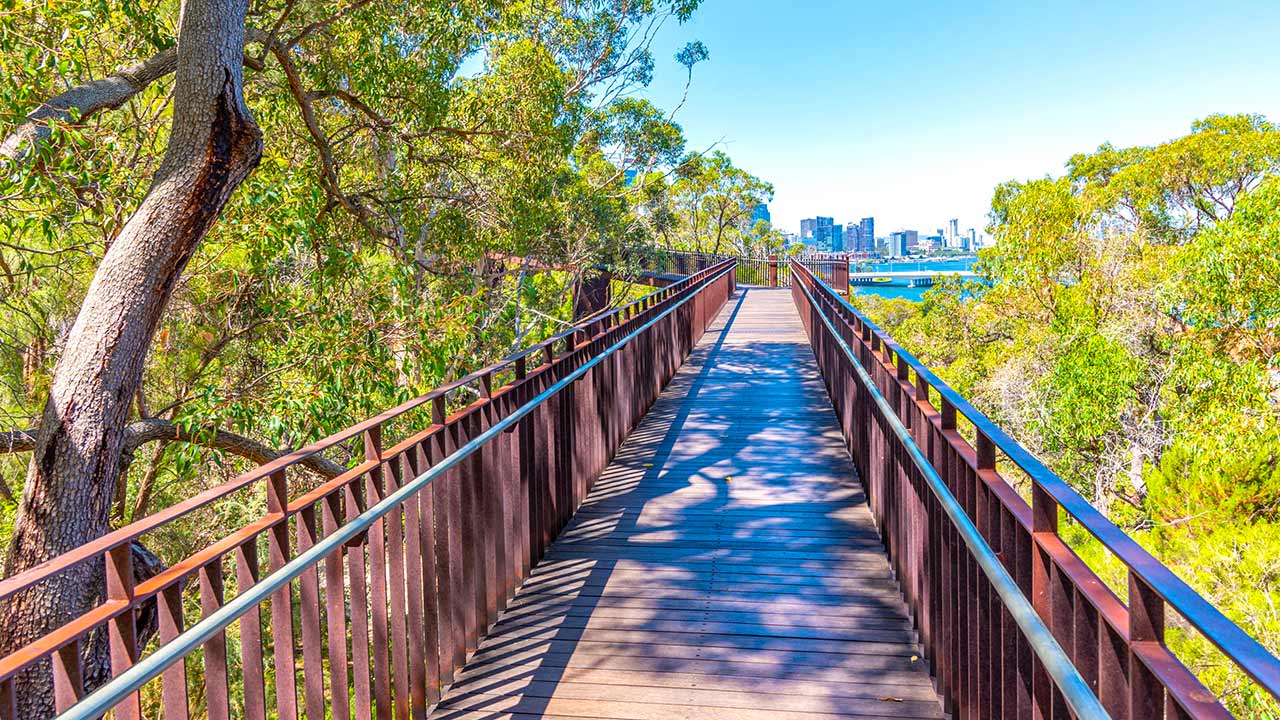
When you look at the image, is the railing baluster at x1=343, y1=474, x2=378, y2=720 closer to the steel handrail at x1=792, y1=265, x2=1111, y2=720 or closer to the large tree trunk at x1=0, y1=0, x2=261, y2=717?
the steel handrail at x1=792, y1=265, x2=1111, y2=720

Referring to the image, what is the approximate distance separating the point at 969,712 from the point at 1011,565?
31.0 inches

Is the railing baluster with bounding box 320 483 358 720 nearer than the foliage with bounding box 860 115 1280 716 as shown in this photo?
Yes

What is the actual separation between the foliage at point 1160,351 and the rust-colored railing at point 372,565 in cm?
804

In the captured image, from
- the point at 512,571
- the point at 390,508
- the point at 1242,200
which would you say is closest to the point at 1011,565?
the point at 390,508

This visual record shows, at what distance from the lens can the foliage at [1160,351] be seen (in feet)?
53.3

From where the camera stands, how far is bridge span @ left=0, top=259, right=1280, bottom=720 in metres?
1.83

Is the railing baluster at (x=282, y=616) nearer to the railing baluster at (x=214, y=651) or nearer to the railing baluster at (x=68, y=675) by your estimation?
the railing baluster at (x=214, y=651)

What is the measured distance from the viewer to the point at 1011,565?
2.42 metres

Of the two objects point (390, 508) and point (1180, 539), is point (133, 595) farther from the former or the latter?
point (1180, 539)

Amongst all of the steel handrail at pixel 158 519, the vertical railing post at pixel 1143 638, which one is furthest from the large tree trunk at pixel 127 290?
the vertical railing post at pixel 1143 638

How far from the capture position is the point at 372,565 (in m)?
3.17

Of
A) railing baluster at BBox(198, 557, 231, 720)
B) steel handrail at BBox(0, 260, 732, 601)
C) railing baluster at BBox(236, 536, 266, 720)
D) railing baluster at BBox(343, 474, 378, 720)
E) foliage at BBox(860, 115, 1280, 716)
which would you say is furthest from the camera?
foliage at BBox(860, 115, 1280, 716)

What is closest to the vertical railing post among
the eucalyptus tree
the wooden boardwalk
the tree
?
the wooden boardwalk

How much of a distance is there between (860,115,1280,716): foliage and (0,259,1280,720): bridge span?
677 cm
